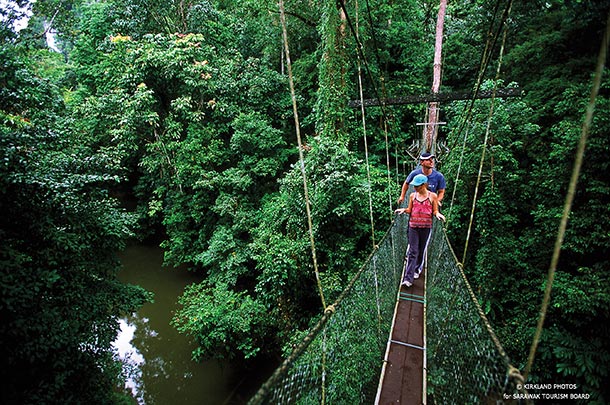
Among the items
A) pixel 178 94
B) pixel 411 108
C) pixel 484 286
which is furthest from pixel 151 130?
pixel 484 286

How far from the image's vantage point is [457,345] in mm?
1466

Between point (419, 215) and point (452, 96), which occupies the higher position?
point (452, 96)

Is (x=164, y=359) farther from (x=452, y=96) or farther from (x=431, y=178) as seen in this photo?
(x=452, y=96)

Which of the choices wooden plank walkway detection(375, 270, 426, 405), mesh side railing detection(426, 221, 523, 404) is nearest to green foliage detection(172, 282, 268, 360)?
wooden plank walkway detection(375, 270, 426, 405)

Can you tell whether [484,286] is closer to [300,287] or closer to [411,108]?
[300,287]

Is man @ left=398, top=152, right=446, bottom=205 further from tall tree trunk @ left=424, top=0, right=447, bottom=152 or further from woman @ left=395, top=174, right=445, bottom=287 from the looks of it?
tall tree trunk @ left=424, top=0, right=447, bottom=152

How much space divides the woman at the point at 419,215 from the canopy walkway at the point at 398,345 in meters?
0.15

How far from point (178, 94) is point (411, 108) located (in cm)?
472

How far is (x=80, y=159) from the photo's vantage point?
2746 millimetres

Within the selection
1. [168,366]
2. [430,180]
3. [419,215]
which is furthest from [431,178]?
[168,366]

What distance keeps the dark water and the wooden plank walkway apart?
8.75 feet

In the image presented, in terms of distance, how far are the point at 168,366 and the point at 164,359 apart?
17 centimetres

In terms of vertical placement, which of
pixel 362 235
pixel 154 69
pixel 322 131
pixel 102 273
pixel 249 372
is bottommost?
pixel 249 372

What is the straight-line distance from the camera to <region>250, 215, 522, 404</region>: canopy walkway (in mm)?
1287
